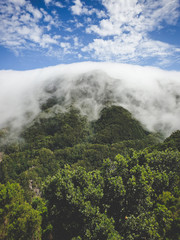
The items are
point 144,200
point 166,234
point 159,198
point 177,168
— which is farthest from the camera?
point 177,168

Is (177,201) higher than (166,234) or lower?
lower

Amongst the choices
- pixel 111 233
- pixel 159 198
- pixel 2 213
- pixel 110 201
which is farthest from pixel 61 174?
pixel 159 198

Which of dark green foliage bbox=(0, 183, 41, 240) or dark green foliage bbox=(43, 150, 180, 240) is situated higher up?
dark green foliage bbox=(43, 150, 180, 240)

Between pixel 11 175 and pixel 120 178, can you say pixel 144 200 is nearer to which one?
pixel 120 178

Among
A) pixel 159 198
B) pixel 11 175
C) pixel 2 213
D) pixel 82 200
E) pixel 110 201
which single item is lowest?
pixel 11 175

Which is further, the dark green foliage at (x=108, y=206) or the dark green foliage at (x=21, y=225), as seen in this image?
the dark green foliage at (x=21, y=225)

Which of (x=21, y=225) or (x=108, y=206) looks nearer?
(x=108, y=206)

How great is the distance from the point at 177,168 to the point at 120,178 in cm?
2451

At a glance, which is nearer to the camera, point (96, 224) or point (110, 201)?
point (96, 224)

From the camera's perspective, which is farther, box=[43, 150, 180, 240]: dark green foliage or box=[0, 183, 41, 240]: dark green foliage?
box=[0, 183, 41, 240]: dark green foliage

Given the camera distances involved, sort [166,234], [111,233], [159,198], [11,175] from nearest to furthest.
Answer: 1. [111,233]
2. [166,234]
3. [159,198]
4. [11,175]

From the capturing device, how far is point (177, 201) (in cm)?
3281

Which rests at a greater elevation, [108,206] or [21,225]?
[108,206]

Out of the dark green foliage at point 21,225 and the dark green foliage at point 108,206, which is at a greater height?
the dark green foliage at point 108,206
